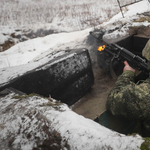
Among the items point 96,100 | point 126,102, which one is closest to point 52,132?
point 126,102

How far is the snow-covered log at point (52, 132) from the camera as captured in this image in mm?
484

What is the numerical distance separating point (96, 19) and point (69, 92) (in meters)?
7.63

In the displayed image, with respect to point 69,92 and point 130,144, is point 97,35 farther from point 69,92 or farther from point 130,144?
point 130,144

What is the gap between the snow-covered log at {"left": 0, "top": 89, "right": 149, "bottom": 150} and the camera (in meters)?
0.48

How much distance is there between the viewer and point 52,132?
0.58m

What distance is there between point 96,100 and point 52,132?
158 cm

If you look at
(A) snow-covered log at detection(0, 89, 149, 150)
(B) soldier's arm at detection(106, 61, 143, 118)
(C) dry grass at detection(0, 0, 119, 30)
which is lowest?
(B) soldier's arm at detection(106, 61, 143, 118)

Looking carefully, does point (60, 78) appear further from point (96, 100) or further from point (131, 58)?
point (131, 58)

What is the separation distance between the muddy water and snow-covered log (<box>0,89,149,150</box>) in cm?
103

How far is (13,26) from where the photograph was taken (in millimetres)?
7102

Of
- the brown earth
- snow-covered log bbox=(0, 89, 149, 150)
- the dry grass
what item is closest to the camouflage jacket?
the brown earth

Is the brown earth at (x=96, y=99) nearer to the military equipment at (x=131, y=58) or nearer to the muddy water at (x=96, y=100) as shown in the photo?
the muddy water at (x=96, y=100)

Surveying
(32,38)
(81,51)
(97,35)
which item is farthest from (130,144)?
(32,38)

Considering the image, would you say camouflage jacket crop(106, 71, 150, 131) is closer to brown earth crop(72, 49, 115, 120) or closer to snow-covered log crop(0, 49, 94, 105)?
brown earth crop(72, 49, 115, 120)
